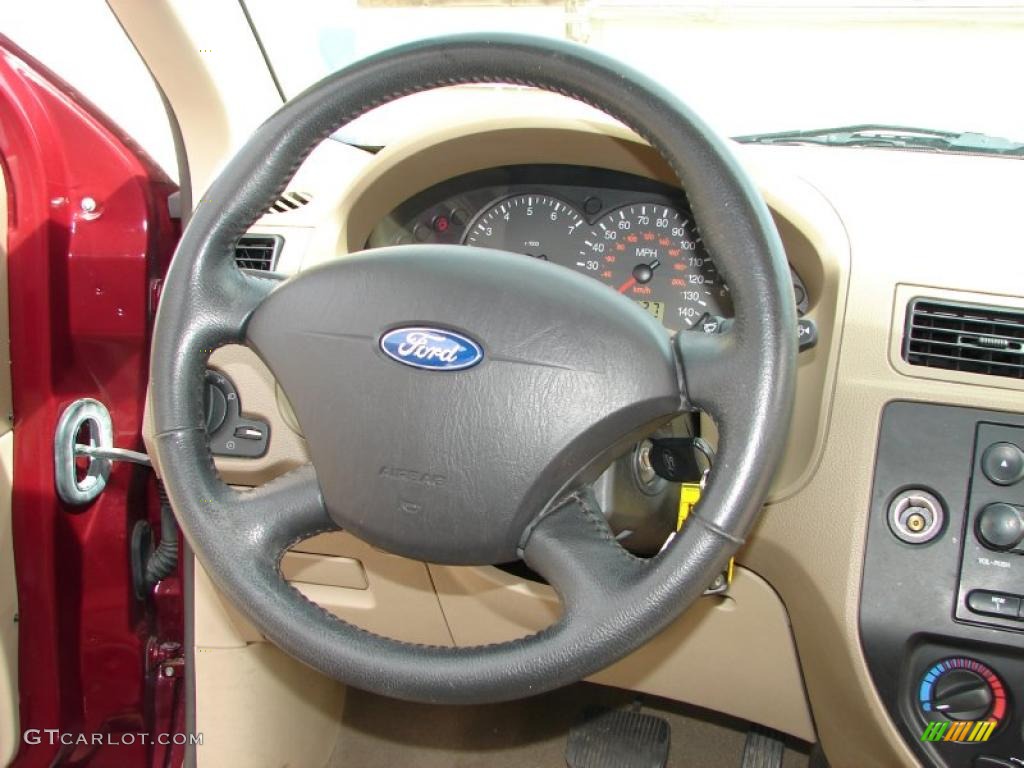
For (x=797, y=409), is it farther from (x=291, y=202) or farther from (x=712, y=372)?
(x=291, y=202)

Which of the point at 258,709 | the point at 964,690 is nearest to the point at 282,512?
the point at 964,690

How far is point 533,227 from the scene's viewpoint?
141cm

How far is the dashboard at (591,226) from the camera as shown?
1.34 meters

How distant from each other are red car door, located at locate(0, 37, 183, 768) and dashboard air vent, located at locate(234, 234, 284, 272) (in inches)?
12.3

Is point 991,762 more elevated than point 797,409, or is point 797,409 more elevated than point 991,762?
point 797,409

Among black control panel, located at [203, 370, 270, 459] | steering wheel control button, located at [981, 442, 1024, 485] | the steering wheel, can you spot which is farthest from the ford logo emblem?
steering wheel control button, located at [981, 442, 1024, 485]

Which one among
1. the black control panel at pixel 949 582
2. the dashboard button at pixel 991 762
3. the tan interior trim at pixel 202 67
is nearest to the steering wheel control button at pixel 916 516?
the black control panel at pixel 949 582

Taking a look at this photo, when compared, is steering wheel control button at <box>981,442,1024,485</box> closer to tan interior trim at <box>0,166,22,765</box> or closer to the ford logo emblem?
the ford logo emblem

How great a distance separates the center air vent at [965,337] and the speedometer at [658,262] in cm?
29

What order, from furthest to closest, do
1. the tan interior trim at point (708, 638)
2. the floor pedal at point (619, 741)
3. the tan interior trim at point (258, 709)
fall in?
the floor pedal at point (619, 741) → the tan interior trim at point (258, 709) → the tan interior trim at point (708, 638)

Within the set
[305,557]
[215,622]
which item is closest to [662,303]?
[305,557]

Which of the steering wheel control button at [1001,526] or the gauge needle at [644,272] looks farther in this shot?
the gauge needle at [644,272]

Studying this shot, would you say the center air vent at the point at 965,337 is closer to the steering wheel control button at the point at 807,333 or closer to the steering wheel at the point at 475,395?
Answer: the steering wheel control button at the point at 807,333

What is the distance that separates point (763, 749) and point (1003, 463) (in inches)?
35.6
